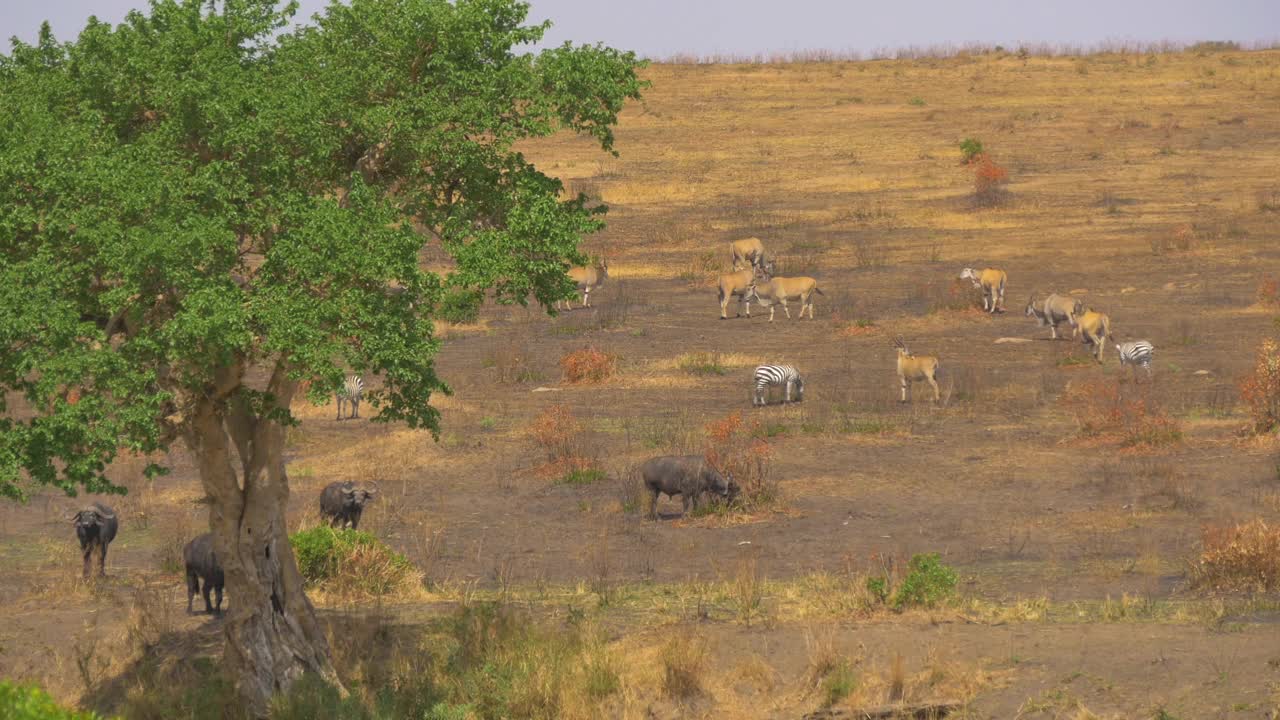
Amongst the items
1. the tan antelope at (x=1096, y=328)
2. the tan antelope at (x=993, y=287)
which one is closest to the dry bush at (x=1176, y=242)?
the tan antelope at (x=993, y=287)

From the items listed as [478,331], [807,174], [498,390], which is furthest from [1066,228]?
[498,390]

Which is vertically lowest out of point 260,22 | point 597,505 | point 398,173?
point 597,505

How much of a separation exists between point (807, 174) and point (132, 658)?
149ft

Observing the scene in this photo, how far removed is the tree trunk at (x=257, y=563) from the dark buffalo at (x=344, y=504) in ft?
20.3

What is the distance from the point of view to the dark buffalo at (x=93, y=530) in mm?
18172

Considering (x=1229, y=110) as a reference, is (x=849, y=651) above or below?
below

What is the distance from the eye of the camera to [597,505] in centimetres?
2231

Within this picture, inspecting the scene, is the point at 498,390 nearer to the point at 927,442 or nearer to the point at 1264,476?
the point at 927,442

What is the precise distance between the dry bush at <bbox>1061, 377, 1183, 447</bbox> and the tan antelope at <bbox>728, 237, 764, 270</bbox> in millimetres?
16875

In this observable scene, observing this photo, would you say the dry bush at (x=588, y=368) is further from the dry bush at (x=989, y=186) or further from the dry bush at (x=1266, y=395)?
the dry bush at (x=989, y=186)

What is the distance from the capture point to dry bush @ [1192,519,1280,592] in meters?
15.6

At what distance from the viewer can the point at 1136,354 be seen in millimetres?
29828

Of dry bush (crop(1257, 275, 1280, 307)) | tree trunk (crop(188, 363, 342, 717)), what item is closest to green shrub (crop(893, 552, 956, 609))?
tree trunk (crop(188, 363, 342, 717))

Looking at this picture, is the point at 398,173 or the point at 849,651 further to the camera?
the point at 849,651
